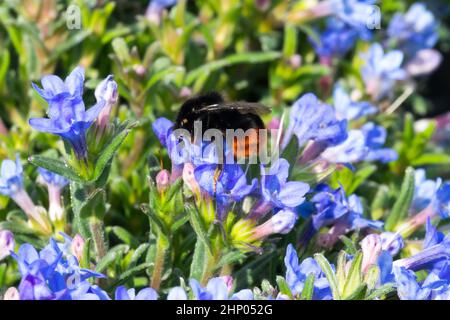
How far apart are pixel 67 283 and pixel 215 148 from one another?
691 millimetres

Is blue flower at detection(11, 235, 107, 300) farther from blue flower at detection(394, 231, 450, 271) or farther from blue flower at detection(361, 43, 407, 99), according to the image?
blue flower at detection(361, 43, 407, 99)

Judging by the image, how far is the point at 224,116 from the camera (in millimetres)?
2764

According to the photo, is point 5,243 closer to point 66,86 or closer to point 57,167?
point 57,167

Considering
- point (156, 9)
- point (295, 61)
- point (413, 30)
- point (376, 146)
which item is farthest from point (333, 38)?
point (156, 9)

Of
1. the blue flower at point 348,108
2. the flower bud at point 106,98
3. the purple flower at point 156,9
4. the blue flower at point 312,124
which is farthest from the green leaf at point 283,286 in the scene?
the purple flower at point 156,9

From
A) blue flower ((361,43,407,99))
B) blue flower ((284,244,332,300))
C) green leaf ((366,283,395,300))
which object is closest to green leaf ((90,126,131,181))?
blue flower ((284,244,332,300))

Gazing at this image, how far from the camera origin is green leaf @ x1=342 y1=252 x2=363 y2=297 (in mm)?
2580

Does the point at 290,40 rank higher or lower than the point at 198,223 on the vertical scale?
higher

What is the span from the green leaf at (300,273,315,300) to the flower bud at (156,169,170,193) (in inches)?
25.3

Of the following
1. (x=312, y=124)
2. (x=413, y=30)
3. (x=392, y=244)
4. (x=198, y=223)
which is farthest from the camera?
(x=413, y=30)

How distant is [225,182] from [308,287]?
46 cm

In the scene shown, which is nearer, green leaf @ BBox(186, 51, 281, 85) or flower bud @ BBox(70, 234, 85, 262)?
flower bud @ BBox(70, 234, 85, 262)

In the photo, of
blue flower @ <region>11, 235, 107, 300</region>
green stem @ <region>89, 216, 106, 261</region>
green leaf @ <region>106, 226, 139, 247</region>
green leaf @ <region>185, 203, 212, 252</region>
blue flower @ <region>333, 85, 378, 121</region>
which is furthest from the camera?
blue flower @ <region>333, 85, 378, 121</region>
